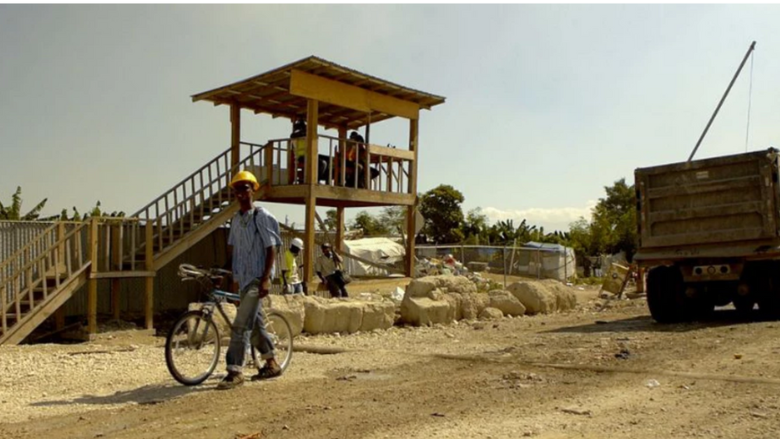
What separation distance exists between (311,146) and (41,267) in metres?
6.19

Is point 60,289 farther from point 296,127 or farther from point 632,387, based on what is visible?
point 632,387

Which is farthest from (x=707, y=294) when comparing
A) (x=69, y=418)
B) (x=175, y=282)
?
(x=175, y=282)

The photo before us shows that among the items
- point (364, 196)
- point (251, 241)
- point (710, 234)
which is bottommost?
point (251, 241)

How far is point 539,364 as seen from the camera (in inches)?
288

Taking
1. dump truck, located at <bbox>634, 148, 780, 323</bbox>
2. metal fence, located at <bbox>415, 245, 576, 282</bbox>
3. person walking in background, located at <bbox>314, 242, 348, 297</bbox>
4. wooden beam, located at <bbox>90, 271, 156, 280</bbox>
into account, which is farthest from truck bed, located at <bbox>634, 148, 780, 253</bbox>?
metal fence, located at <bbox>415, 245, 576, 282</bbox>

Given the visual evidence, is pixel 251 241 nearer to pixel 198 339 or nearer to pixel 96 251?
pixel 198 339

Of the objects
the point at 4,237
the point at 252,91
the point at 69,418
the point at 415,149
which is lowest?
the point at 69,418

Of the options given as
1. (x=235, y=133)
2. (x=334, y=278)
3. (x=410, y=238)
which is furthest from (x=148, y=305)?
(x=410, y=238)

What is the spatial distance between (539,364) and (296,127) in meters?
11.7

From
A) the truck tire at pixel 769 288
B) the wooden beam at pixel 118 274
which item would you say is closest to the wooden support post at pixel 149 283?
the wooden beam at pixel 118 274

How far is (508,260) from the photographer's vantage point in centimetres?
2973

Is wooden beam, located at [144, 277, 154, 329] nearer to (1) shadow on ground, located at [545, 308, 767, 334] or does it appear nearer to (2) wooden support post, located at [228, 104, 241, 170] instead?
(2) wooden support post, located at [228, 104, 241, 170]

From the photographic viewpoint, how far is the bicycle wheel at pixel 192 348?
632 cm

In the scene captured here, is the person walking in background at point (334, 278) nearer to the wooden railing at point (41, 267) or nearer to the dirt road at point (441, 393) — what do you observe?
the wooden railing at point (41, 267)
